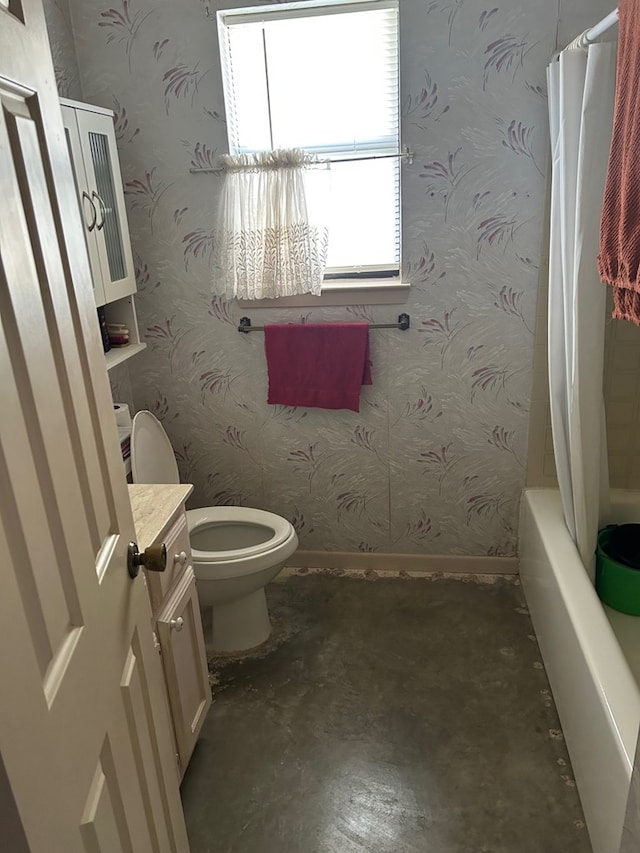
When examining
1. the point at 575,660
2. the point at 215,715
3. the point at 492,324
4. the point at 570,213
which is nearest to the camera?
the point at 575,660

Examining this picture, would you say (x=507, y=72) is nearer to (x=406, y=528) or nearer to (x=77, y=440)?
(x=406, y=528)

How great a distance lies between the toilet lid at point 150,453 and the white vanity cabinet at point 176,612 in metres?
0.38

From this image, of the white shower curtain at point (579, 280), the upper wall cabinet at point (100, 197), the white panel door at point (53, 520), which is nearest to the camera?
the white panel door at point (53, 520)

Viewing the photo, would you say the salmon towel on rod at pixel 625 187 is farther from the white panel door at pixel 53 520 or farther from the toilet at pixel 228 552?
the toilet at pixel 228 552

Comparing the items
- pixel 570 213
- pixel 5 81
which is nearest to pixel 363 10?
pixel 570 213

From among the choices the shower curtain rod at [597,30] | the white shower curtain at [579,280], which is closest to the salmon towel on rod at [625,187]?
the shower curtain rod at [597,30]

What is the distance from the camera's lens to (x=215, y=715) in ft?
7.00

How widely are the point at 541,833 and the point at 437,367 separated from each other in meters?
1.52

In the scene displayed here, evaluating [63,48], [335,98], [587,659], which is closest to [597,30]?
[335,98]

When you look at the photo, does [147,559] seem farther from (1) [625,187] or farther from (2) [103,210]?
(2) [103,210]

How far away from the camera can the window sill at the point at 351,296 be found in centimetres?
246

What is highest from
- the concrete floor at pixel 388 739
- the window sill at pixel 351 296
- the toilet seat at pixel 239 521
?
the window sill at pixel 351 296

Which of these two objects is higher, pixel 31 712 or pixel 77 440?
pixel 77 440

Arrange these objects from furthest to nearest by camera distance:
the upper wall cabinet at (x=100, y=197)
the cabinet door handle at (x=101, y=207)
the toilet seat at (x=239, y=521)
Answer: the toilet seat at (x=239, y=521)
the cabinet door handle at (x=101, y=207)
the upper wall cabinet at (x=100, y=197)
